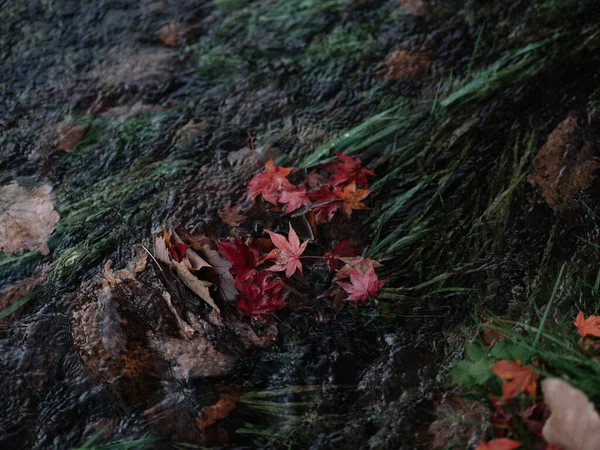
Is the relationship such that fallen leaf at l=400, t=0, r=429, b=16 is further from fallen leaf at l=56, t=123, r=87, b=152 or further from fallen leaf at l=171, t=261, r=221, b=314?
fallen leaf at l=171, t=261, r=221, b=314

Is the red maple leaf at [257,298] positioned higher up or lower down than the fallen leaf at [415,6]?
lower down

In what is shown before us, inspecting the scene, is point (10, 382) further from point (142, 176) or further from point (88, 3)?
point (88, 3)

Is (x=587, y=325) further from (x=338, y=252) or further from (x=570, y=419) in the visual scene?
(x=338, y=252)

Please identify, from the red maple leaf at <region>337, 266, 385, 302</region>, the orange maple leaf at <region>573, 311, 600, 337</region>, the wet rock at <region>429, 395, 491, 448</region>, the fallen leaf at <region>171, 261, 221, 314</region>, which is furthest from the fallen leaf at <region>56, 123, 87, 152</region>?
the orange maple leaf at <region>573, 311, 600, 337</region>

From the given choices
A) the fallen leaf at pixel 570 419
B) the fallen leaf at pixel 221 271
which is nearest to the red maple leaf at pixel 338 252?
the fallen leaf at pixel 221 271

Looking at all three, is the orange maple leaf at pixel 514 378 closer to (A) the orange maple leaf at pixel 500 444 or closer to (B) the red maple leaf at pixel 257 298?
(A) the orange maple leaf at pixel 500 444
